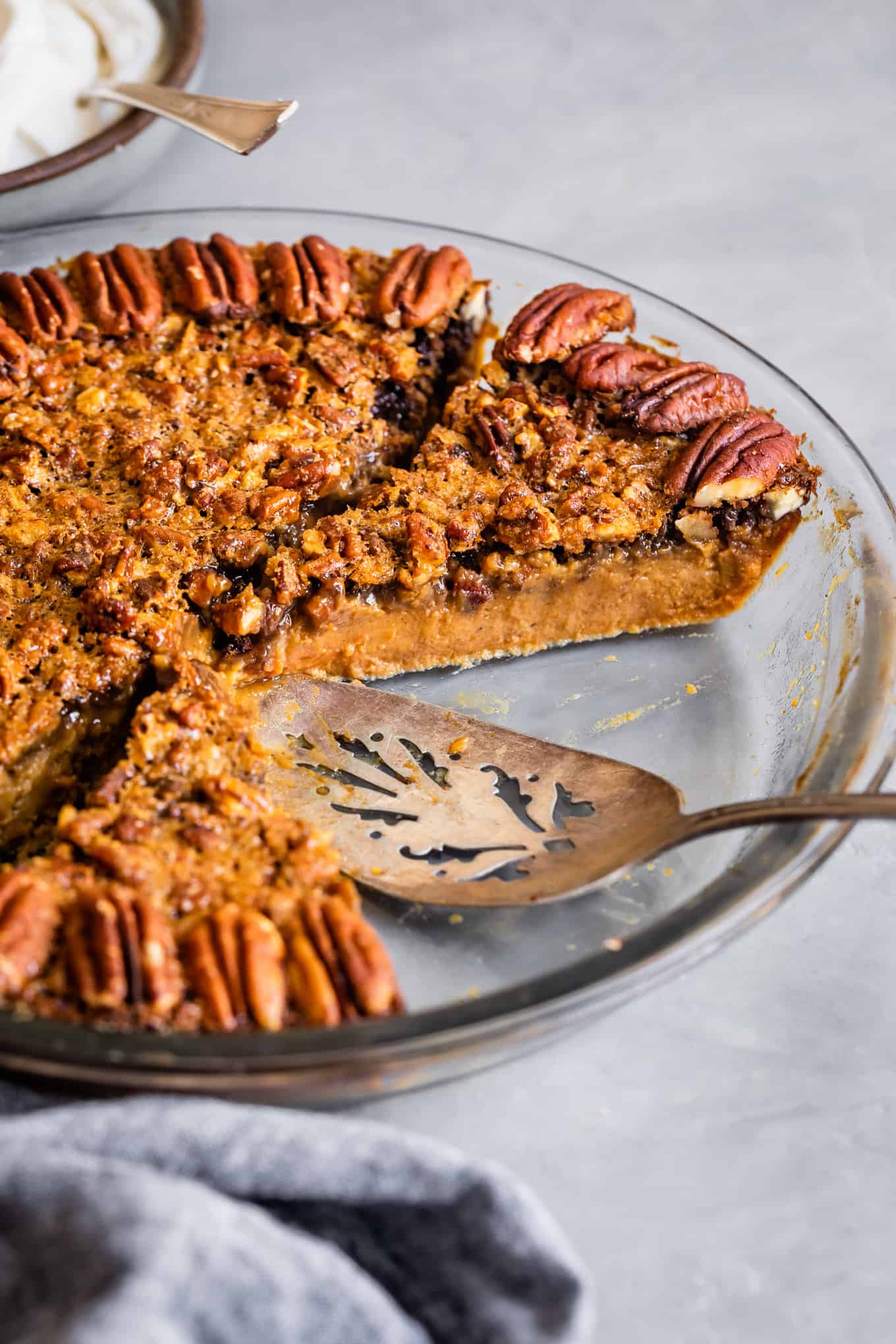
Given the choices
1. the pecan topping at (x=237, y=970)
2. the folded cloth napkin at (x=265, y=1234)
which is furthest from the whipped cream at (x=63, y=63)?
the folded cloth napkin at (x=265, y=1234)

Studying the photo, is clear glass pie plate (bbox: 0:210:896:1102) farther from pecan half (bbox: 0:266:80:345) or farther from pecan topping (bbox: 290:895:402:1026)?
pecan half (bbox: 0:266:80:345)

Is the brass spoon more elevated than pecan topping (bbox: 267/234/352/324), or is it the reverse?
pecan topping (bbox: 267/234/352/324)

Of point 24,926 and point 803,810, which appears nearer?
point 24,926

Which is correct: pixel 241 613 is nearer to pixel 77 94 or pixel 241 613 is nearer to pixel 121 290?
pixel 121 290

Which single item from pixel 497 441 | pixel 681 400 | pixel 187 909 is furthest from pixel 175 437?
pixel 187 909

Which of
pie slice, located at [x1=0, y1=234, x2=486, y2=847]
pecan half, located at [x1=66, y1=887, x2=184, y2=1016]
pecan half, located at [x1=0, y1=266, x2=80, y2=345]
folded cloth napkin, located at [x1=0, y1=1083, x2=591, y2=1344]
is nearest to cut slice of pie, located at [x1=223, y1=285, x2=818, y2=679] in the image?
pie slice, located at [x1=0, y1=234, x2=486, y2=847]

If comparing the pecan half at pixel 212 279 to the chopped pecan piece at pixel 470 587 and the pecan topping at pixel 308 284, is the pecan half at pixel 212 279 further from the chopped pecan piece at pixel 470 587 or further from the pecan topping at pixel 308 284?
the chopped pecan piece at pixel 470 587
